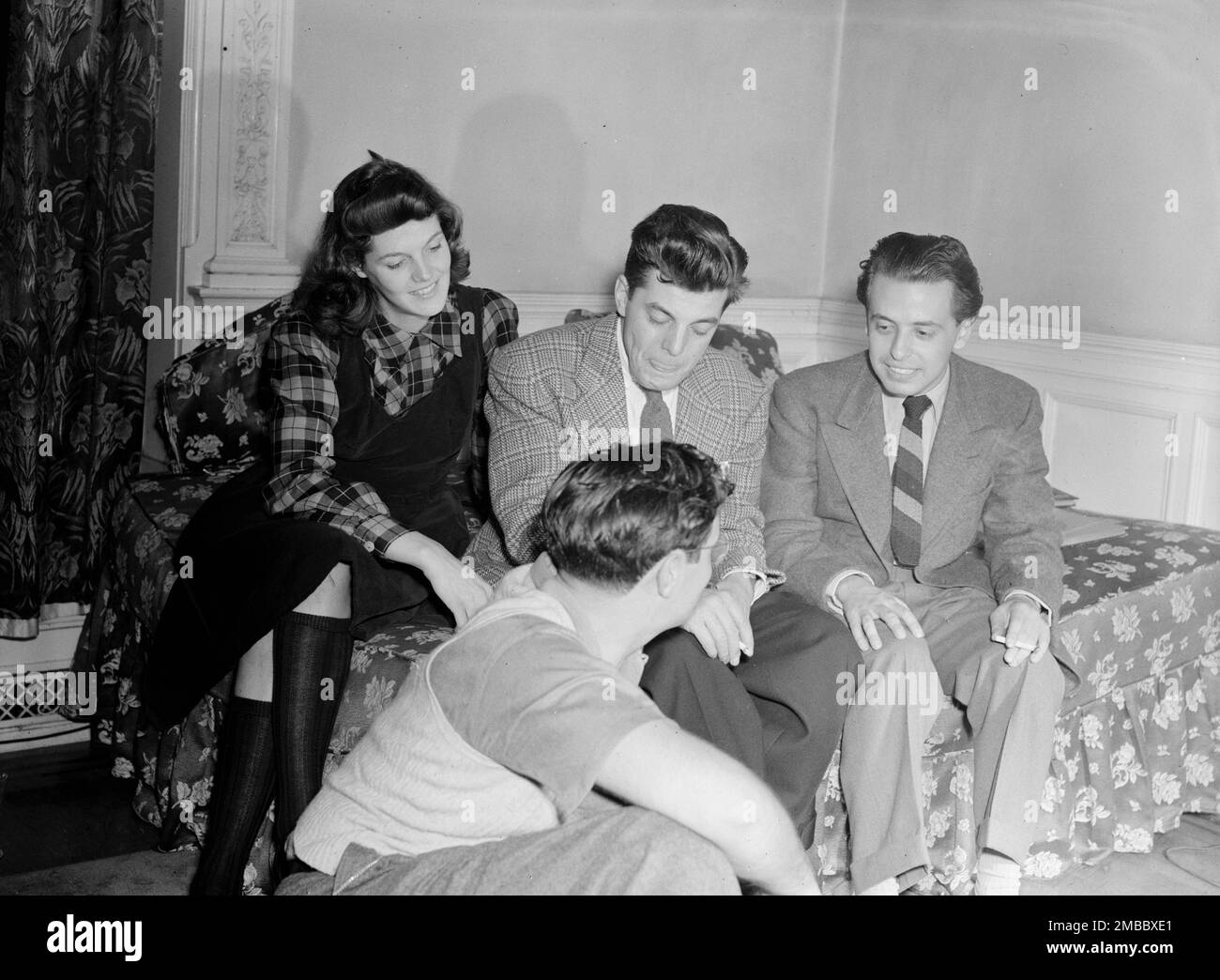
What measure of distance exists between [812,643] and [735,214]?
204cm

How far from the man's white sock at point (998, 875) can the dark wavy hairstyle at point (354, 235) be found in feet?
4.46

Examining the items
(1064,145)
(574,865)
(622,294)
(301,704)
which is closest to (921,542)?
(622,294)

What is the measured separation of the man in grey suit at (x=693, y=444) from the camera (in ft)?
6.28

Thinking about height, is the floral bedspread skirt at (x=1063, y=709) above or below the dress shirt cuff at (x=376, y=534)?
below

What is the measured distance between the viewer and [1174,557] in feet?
8.59

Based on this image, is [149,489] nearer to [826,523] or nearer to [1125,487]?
[826,523]

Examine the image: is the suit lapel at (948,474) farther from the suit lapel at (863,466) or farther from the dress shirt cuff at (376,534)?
the dress shirt cuff at (376,534)

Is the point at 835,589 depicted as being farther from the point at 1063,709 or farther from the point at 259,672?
the point at 259,672

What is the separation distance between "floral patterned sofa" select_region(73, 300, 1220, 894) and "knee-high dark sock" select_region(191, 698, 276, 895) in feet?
0.39

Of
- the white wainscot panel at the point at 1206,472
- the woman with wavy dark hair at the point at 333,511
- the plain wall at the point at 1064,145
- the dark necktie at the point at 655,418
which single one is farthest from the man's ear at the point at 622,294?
the white wainscot panel at the point at 1206,472

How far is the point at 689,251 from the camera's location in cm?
203

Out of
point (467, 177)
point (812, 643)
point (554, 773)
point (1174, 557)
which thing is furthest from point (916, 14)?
point (554, 773)

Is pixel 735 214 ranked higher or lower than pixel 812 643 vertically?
higher

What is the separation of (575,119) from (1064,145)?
1242 mm
